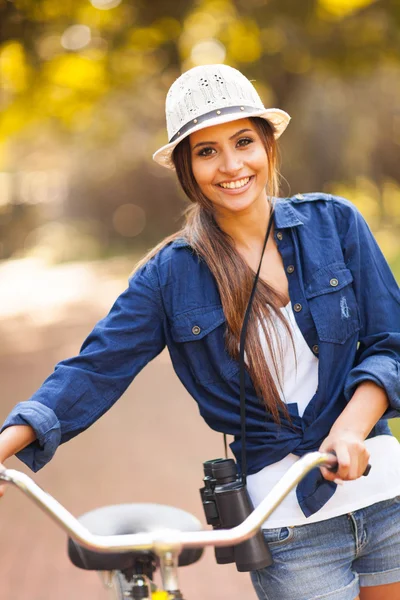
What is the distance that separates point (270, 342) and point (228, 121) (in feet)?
2.14

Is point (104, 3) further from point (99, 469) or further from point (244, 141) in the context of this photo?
point (244, 141)

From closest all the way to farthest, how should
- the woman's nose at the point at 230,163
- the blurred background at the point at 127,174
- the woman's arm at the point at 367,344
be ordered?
the woman's arm at the point at 367,344, the woman's nose at the point at 230,163, the blurred background at the point at 127,174

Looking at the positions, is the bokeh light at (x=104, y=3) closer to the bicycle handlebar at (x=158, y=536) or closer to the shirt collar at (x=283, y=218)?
the shirt collar at (x=283, y=218)

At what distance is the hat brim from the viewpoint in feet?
9.02

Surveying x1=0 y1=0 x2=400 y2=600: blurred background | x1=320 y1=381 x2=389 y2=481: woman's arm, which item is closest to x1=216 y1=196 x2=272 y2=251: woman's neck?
x1=0 y1=0 x2=400 y2=600: blurred background

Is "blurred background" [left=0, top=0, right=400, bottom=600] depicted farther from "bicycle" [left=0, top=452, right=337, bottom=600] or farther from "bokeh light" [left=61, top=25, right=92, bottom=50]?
"bicycle" [left=0, top=452, right=337, bottom=600]

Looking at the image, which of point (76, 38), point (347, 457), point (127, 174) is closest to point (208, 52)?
point (76, 38)

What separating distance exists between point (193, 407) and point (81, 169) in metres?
22.9

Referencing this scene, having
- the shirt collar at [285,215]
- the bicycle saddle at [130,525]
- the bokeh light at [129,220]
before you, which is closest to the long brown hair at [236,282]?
the shirt collar at [285,215]

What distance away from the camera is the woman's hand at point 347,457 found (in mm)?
2248

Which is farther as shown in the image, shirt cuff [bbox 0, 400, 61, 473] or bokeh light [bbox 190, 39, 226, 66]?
bokeh light [bbox 190, 39, 226, 66]

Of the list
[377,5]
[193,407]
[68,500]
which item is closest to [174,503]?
[68,500]

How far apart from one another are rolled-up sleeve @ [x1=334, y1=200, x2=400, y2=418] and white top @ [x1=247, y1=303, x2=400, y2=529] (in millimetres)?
150

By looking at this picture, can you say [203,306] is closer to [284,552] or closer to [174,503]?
[284,552]
